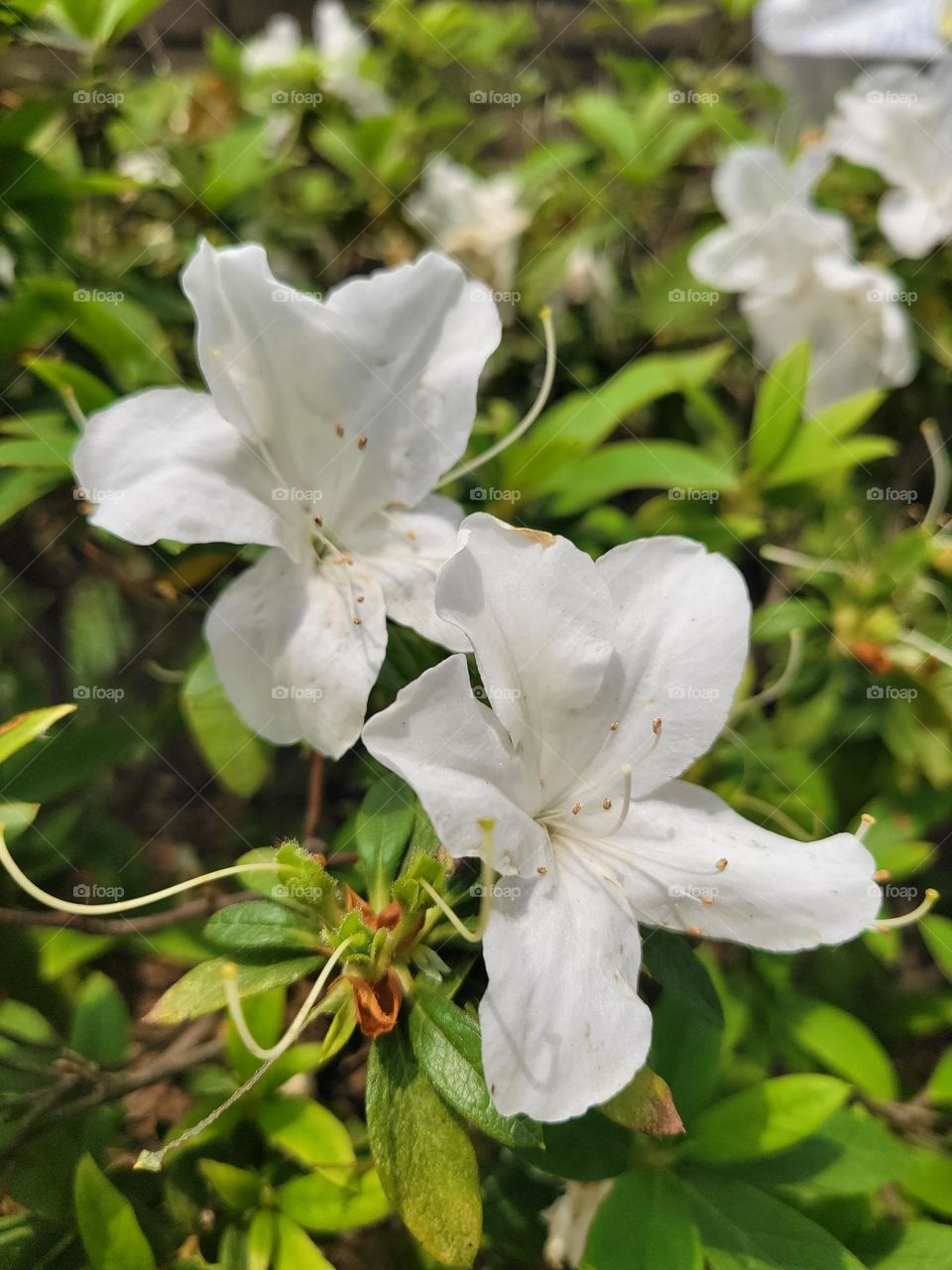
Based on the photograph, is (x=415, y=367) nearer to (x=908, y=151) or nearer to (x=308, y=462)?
(x=308, y=462)

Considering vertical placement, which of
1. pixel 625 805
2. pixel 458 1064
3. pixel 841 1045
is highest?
pixel 625 805

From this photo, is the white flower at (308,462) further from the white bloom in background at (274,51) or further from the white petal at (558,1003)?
the white bloom in background at (274,51)

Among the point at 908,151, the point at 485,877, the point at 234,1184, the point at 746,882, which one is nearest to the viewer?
the point at 485,877

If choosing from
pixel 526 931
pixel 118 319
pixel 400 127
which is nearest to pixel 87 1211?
pixel 526 931

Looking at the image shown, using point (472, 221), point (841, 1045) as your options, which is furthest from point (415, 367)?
point (841, 1045)

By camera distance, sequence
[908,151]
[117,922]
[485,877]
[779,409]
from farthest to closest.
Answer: [908,151]
[779,409]
[117,922]
[485,877]

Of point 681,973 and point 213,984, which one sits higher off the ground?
point 213,984
